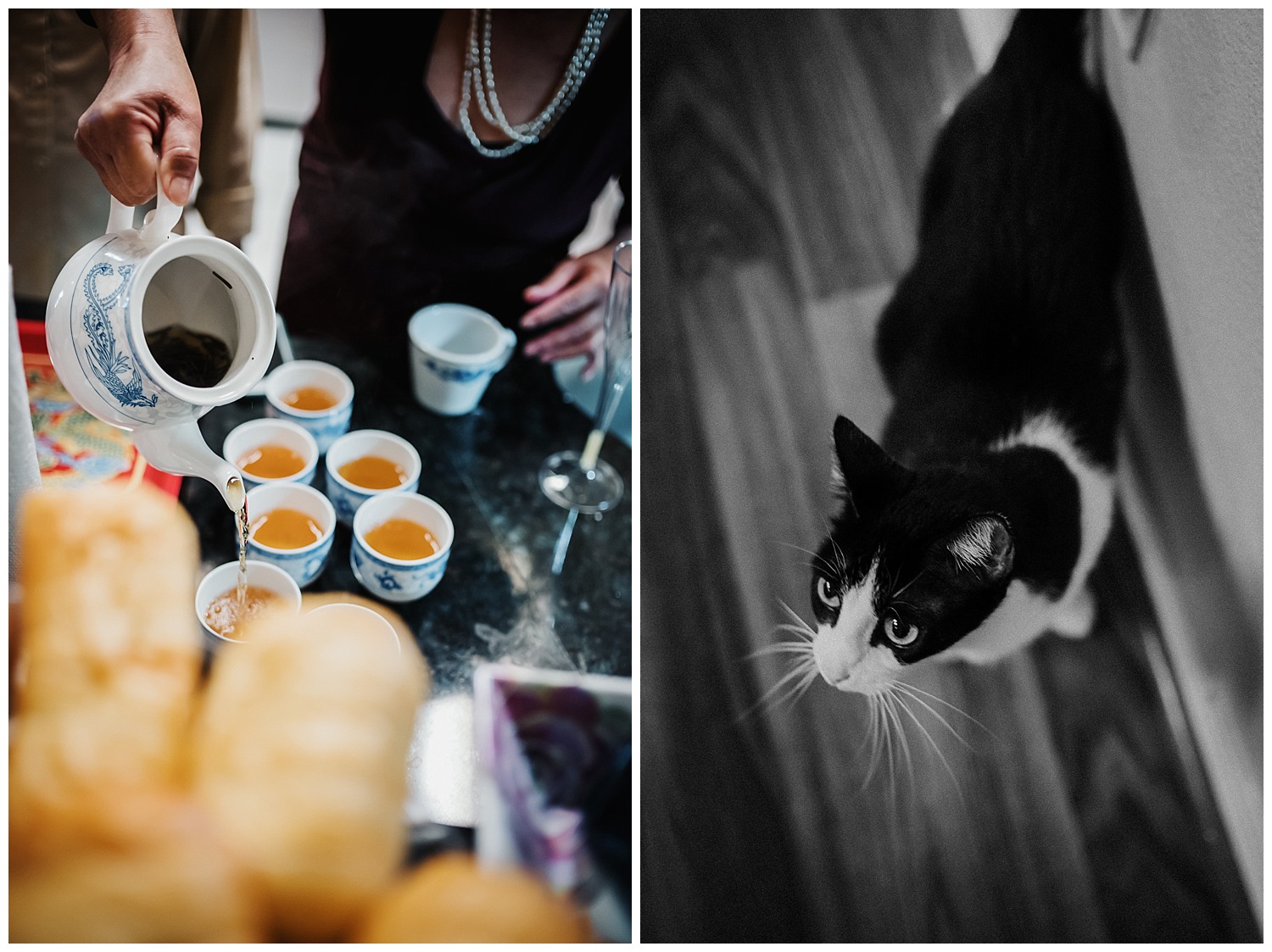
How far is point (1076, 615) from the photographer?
0.88 metres

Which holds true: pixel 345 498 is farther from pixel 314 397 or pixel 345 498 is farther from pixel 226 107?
pixel 226 107

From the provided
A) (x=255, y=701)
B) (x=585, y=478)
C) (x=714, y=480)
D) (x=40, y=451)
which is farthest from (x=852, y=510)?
(x=40, y=451)

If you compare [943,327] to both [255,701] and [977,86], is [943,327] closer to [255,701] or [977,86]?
[977,86]

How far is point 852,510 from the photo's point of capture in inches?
34.8

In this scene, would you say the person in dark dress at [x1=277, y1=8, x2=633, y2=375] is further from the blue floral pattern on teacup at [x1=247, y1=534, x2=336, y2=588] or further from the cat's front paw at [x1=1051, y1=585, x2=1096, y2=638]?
the cat's front paw at [x1=1051, y1=585, x2=1096, y2=638]

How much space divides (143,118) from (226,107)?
9 centimetres

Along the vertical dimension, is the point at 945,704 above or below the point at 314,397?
below

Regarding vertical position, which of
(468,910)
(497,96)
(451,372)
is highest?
(497,96)

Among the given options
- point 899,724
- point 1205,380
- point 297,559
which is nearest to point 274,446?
point 297,559

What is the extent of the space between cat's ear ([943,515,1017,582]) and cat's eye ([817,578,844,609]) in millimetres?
109

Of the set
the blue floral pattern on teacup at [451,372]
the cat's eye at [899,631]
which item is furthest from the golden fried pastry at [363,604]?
the cat's eye at [899,631]

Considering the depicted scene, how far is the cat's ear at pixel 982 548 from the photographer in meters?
0.86

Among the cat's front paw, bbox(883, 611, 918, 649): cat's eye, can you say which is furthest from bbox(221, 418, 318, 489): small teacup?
the cat's front paw

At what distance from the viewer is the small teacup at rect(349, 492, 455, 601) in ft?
2.77
